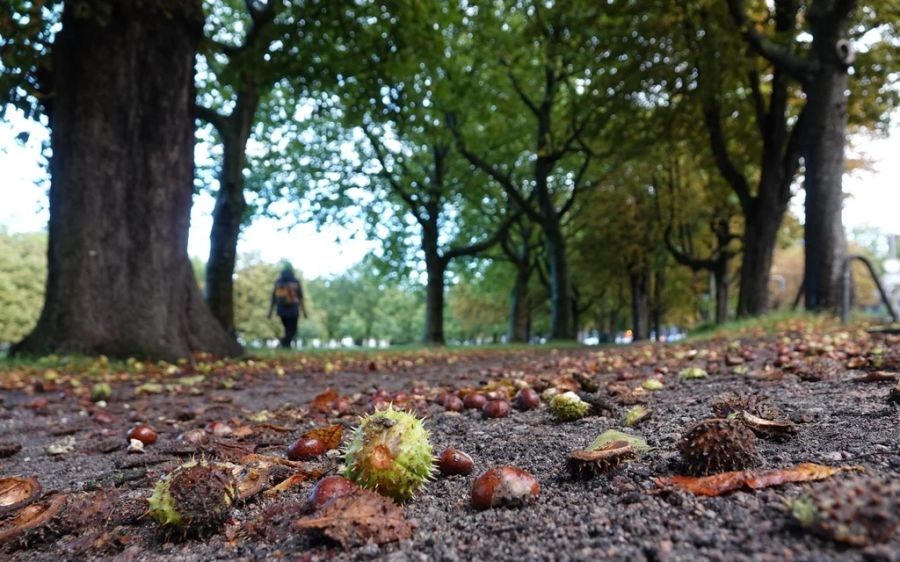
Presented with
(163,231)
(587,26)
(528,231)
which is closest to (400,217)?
(528,231)

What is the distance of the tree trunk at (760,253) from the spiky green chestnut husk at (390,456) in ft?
40.8

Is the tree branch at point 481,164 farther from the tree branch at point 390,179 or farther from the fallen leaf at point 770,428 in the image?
the fallen leaf at point 770,428

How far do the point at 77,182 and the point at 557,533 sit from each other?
298 inches

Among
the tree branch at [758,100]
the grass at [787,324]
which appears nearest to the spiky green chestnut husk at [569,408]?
the grass at [787,324]

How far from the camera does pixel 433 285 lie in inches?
843

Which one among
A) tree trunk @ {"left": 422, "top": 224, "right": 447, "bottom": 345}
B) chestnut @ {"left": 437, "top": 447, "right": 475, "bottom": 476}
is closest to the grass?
chestnut @ {"left": 437, "top": 447, "right": 475, "bottom": 476}

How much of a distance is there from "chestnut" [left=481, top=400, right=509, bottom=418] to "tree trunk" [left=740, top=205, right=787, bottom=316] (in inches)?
440

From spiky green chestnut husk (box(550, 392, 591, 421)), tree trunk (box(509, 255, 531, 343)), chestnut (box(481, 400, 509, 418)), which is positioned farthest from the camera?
tree trunk (box(509, 255, 531, 343))

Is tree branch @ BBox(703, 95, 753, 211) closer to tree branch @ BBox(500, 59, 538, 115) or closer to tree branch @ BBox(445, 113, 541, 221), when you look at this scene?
tree branch @ BBox(500, 59, 538, 115)

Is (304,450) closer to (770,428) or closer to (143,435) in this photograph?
(143,435)

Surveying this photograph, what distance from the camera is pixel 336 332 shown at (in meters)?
68.1

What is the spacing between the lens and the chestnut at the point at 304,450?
93.4 inches

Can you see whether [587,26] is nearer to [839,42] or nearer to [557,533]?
[839,42]

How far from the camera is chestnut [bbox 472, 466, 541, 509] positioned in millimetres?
1603
